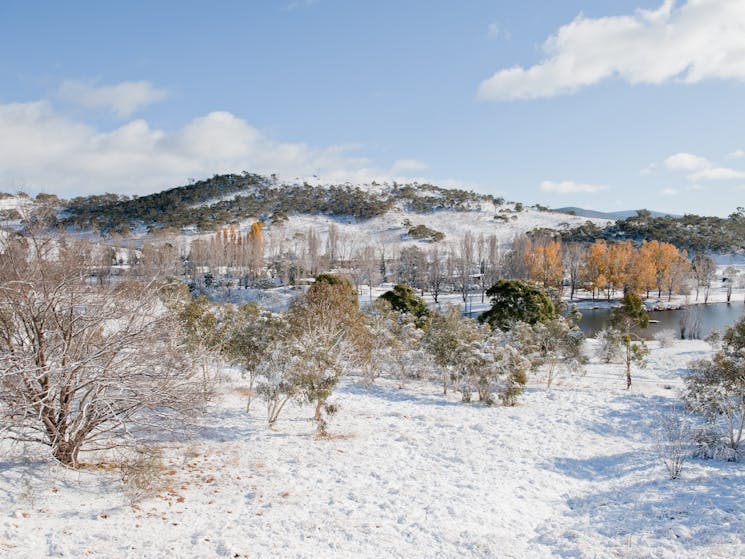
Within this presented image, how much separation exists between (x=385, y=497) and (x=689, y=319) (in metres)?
43.3

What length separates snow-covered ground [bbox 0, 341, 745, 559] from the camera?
6.81 metres

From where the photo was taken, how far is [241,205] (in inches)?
4786

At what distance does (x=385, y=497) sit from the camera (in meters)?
8.72

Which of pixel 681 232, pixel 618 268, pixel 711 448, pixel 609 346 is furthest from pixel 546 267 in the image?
pixel 711 448

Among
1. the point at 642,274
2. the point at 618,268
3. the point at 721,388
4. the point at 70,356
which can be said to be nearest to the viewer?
the point at 70,356

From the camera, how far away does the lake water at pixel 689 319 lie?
39.4 meters

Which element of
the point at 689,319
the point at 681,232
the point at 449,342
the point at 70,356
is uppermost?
the point at 681,232

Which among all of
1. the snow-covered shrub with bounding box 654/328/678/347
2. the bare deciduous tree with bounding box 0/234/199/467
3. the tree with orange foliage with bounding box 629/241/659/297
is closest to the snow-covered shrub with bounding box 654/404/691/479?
the bare deciduous tree with bounding box 0/234/199/467

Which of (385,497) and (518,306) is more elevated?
(518,306)

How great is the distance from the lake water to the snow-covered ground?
27823mm

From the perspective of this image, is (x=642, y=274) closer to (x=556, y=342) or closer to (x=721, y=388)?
(x=556, y=342)

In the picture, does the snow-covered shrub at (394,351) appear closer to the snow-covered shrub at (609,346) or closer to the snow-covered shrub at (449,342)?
the snow-covered shrub at (449,342)

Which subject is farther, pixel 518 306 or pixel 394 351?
pixel 518 306

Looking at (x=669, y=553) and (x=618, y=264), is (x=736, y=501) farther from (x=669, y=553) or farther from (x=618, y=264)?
(x=618, y=264)
